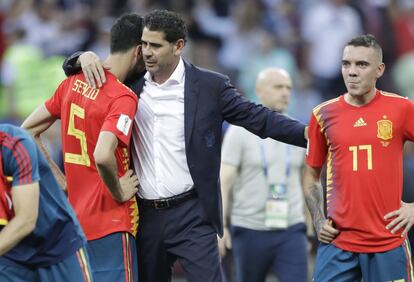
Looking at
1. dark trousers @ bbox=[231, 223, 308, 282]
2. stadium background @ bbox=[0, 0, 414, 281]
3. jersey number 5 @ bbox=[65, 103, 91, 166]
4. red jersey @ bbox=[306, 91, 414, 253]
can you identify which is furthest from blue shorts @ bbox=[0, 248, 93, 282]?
stadium background @ bbox=[0, 0, 414, 281]

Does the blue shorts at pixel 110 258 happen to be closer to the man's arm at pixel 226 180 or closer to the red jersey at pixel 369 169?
the red jersey at pixel 369 169

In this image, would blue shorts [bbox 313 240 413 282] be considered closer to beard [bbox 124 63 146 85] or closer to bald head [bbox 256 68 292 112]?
beard [bbox 124 63 146 85]

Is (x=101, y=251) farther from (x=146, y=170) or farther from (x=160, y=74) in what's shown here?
(x=160, y=74)

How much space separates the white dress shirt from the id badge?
218 cm

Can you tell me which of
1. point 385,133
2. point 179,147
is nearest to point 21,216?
point 179,147

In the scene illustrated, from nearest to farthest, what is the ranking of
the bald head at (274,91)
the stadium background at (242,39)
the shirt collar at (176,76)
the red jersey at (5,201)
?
the red jersey at (5,201) → the shirt collar at (176,76) → the bald head at (274,91) → the stadium background at (242,39)

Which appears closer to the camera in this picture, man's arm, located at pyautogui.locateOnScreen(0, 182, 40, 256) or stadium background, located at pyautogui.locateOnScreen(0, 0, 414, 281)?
man's arm, located at pyautogui.locateOnScreen(0, 182, 40, 256)

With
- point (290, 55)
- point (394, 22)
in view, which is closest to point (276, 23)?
point (290, 55)

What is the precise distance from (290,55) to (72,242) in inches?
370

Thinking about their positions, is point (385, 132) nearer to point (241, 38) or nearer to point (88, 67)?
point (88, 67)

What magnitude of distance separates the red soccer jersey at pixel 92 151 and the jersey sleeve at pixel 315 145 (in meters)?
1.25

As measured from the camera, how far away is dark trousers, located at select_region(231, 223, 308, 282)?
9203mm

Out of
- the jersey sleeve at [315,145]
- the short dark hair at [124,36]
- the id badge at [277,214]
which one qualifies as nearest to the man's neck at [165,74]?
the short dark hair at [124,36]

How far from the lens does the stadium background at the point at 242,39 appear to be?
587 inches
